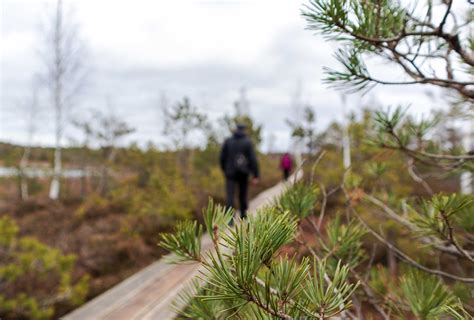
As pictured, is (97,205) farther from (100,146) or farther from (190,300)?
(190,300)

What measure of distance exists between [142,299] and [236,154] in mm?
2297

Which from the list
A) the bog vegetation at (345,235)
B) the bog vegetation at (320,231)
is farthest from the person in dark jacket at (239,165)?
the bog vegetation at (345,235)

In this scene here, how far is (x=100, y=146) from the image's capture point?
39.9ft

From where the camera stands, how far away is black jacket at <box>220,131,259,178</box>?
4562 mm

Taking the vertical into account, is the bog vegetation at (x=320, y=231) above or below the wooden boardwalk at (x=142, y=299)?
above

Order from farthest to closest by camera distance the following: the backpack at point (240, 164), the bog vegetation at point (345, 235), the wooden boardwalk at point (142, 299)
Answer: the backpack at point (240, 164) < the wooden boardwalk at point (142, 299) < the bog vegetation at point (345, 235)

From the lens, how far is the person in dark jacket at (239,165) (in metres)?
4.54

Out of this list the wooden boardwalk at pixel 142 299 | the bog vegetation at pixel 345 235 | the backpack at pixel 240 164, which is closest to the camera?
the bog vegetation at pixel 345 235

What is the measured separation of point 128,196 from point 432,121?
8.64m

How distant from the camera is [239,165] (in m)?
4.53

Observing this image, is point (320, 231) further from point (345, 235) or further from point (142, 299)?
point (142, 299)

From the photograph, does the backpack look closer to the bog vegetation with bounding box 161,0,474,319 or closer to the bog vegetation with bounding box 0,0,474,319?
the bog vegetation with bounding box 0,0,474,319

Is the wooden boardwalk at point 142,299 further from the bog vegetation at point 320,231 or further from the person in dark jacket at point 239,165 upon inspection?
the person in dark jacket at point 239,165

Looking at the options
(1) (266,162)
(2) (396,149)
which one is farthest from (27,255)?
(1) (266,162)
